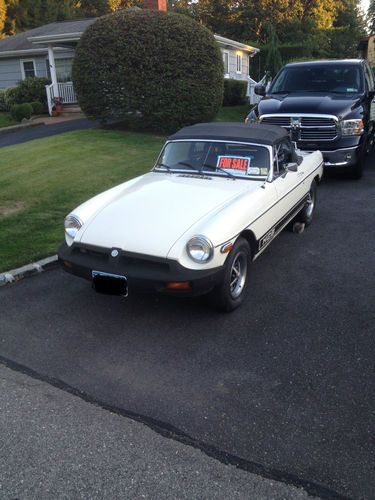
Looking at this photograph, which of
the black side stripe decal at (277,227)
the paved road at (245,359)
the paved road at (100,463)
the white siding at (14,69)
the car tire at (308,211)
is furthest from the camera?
the white siding at (14,69)

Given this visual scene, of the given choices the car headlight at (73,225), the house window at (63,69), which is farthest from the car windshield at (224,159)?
the house window at (63,69)

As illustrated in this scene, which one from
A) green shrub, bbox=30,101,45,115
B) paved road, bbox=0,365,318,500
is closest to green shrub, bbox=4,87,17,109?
green shrub, bbox=30,101,45,115

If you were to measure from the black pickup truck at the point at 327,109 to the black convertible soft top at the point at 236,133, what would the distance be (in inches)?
116

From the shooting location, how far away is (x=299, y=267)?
211 inches

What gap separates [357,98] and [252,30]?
34.4 metres

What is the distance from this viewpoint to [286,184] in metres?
5.40

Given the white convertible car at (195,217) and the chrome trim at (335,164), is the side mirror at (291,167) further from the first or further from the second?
the chrome trim at (335,164)

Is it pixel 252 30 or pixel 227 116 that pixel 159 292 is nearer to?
pixel 227 116

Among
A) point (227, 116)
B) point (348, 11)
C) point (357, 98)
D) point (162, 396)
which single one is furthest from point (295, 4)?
point (162, 396)

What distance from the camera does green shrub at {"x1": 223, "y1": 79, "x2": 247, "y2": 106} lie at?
71.2 ft

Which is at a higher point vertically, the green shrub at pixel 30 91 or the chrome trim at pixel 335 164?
the green shrub at pixel 30 91

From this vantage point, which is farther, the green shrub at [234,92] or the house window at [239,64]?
the house window at [239,64]

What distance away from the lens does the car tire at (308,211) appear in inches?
259

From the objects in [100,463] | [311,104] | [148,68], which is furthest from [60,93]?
[100,463]
